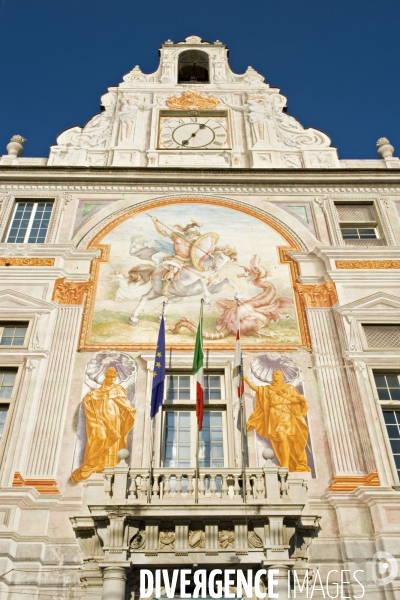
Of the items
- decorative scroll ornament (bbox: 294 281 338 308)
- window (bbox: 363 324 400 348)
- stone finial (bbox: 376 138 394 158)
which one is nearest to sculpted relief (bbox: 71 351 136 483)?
decorative scroll ornament (bbox: 294 281 338 308)

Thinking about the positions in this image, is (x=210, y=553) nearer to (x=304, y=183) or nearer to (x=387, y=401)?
(x=387, y=401)

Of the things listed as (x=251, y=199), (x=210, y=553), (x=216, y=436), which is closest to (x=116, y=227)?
(x=251, y=199)

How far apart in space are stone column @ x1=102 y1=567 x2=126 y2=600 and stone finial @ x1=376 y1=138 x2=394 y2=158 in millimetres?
16216

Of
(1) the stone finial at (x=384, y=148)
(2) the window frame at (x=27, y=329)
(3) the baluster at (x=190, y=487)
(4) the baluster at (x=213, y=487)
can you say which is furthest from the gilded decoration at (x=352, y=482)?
(1) the stone finial at (x=384, y=148)

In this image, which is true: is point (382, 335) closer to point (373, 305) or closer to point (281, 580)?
point (373, 305)

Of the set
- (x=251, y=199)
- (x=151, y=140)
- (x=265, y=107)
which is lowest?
(x=251, y=199)

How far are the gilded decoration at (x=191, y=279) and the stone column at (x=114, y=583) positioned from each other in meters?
5.71

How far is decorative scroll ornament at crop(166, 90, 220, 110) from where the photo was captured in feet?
76.6

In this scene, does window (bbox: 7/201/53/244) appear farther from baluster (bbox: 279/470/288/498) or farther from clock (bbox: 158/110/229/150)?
baluster (bbox: 279/470/288/498)

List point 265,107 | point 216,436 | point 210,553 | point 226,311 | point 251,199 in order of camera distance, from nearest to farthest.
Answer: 1. point 210,553
2. point 216,436
3. point 226,311
4. point 251,199
5. point 265,107

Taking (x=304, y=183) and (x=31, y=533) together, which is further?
(x=304, y=183)

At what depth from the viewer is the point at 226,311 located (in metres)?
16.6

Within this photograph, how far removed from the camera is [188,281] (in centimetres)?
1739

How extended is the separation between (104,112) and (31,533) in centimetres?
1597
